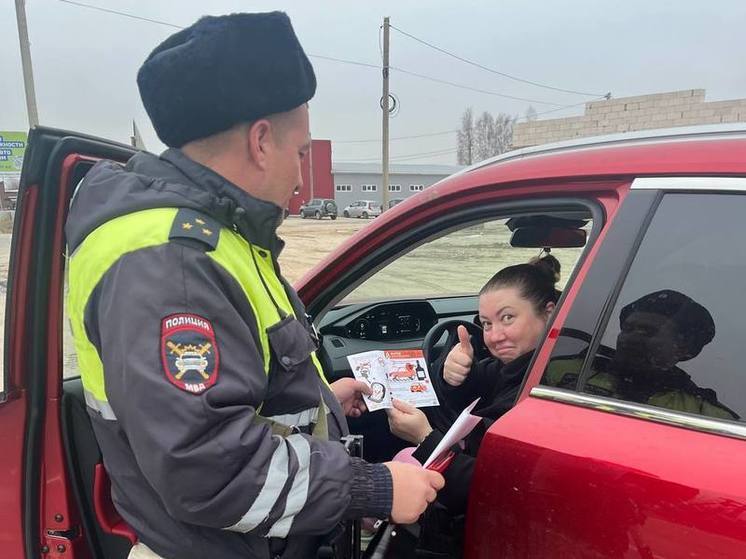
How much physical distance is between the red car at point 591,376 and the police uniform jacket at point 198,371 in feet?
0.80

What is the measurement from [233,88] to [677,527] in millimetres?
1130

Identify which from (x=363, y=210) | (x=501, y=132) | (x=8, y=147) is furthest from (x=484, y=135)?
(x=8, y=147)

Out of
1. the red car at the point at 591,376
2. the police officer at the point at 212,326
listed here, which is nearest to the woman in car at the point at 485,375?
the red car at the point at 591,376

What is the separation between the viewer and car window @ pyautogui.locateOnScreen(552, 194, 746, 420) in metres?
1.12

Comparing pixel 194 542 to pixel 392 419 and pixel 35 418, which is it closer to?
pixel 35 418

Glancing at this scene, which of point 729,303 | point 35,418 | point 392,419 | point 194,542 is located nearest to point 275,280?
point 194,542

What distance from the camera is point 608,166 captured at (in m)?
1.35

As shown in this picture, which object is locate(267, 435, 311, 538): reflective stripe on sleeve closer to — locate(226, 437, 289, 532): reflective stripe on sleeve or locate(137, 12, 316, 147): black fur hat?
locate(226, 437, 289, 532): reflective stripe on sleeve

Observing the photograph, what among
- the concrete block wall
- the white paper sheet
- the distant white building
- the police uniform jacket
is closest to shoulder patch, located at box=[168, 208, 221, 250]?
the police uniform jacket

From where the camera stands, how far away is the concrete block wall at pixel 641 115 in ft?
45.2

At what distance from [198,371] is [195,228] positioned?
0.88ft

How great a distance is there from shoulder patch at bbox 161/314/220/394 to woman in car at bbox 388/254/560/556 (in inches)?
30.3

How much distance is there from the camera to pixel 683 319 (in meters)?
1.19

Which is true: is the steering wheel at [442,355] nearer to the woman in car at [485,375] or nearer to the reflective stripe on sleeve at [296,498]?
the woman in car at [485,375]
